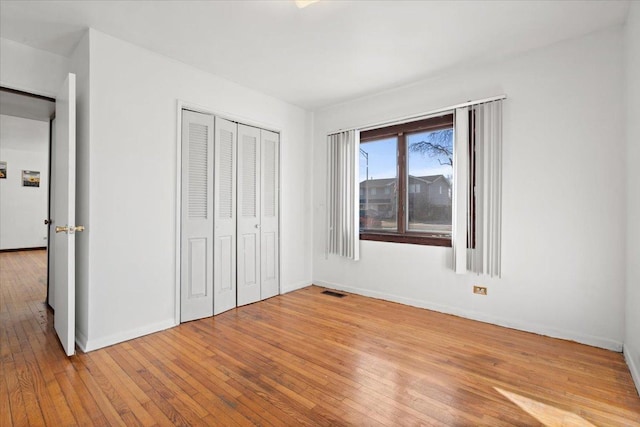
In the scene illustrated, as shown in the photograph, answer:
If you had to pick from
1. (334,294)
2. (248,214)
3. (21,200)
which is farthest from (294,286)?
(21,200)

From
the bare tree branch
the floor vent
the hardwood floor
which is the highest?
the bare tree branch

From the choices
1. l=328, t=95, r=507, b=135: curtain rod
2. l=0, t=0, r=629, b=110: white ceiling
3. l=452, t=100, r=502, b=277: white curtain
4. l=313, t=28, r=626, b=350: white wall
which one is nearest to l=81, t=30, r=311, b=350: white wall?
l=0, t=0, r=629, b=110: white ceiling

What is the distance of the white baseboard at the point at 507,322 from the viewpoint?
2703 mm

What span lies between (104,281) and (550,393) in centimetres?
350

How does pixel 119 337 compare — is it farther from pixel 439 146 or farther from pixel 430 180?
pixel 439 146

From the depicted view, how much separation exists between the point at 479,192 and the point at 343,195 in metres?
1.76

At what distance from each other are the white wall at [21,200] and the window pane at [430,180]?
8.61 m

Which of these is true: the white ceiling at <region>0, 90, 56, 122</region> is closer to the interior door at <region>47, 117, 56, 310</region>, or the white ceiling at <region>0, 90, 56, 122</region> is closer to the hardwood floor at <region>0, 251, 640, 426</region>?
the interior door at <region>47, 117, 56, 310</region>

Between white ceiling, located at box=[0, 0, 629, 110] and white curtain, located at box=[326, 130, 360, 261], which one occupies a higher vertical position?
white ceiling, located at box=[0, 0, 629, 110]

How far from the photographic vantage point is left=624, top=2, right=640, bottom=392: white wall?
218 centimetres

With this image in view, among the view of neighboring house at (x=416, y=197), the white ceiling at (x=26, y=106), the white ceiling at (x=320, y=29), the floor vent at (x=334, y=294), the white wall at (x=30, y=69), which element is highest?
the white ceiling at (x=320, y=29)

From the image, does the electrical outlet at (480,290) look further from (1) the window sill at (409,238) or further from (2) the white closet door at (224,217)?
(2) the white closet door at (224,217)

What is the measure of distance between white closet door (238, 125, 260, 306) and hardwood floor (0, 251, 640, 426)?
0.67m

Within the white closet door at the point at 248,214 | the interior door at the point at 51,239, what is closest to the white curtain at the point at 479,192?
the white closet door at the point at 248,214
